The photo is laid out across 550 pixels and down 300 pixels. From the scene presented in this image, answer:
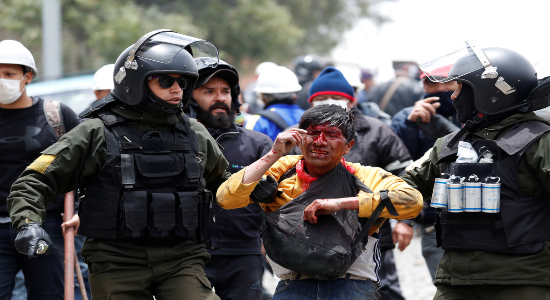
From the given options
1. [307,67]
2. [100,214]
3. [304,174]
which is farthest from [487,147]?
[307,67]

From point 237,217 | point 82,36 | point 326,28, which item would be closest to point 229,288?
point 237,217

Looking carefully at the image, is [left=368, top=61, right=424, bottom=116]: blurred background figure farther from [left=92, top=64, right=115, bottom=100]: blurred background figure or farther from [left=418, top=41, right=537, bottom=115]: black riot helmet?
[left=418, top=41, right=537, bottom=115]: black riot helmet

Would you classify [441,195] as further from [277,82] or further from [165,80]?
[277,82]

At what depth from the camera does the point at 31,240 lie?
12.8ft

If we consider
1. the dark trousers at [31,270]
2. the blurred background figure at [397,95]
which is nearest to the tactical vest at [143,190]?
the dark trousers at [31,270]

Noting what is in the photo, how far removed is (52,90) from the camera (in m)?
12.2

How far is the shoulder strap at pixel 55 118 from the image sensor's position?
5770mm

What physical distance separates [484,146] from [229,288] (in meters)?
2.12

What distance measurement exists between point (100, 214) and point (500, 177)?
89.5 inches

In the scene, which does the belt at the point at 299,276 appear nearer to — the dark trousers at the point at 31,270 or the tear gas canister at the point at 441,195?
the tear gas canister at the point at 441,195

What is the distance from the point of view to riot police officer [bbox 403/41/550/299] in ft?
13.5

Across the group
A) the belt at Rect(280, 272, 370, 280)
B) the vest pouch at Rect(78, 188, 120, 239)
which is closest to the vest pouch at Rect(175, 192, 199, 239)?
the vest pouch at Rect(78, 188, 120, 239)

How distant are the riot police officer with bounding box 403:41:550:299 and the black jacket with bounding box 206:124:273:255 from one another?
155 centimetres

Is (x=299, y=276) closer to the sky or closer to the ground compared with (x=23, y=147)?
closer to the ground
